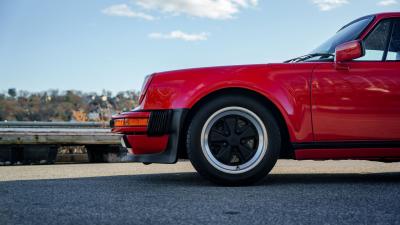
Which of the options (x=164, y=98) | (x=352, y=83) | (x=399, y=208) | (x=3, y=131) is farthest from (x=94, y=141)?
(x=399, y=208)

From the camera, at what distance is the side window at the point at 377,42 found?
13.5 feet

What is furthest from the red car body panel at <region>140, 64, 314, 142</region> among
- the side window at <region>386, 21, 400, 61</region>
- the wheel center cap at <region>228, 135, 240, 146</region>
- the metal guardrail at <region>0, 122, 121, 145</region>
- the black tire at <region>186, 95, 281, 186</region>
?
the metal guardrail at <region>0, 122, 121, 145</region>

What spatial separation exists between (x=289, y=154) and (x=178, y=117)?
993 mm

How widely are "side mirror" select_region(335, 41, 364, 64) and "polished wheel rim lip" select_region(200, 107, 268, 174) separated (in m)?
0.86

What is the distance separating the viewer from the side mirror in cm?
388

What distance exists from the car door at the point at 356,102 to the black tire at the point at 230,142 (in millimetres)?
371

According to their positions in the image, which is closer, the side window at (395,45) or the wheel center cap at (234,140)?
the wheel center cap at (234,140)

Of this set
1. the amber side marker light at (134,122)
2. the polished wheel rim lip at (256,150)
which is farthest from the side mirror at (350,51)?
the amber side marker light at (134,122)

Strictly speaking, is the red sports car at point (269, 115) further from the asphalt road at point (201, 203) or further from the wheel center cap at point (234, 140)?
the asphalt road at point (201, 203)

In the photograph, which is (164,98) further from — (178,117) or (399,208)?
(399,208)

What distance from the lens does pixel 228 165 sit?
3.86m

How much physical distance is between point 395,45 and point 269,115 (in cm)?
138

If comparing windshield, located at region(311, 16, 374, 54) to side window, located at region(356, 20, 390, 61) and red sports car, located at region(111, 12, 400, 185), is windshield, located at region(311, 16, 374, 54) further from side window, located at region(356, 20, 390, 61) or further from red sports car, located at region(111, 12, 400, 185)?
red sports car, located at region(111, 12, 400, 185)

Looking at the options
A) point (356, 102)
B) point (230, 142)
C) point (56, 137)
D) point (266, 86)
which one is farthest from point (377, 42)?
point (56, 137)
